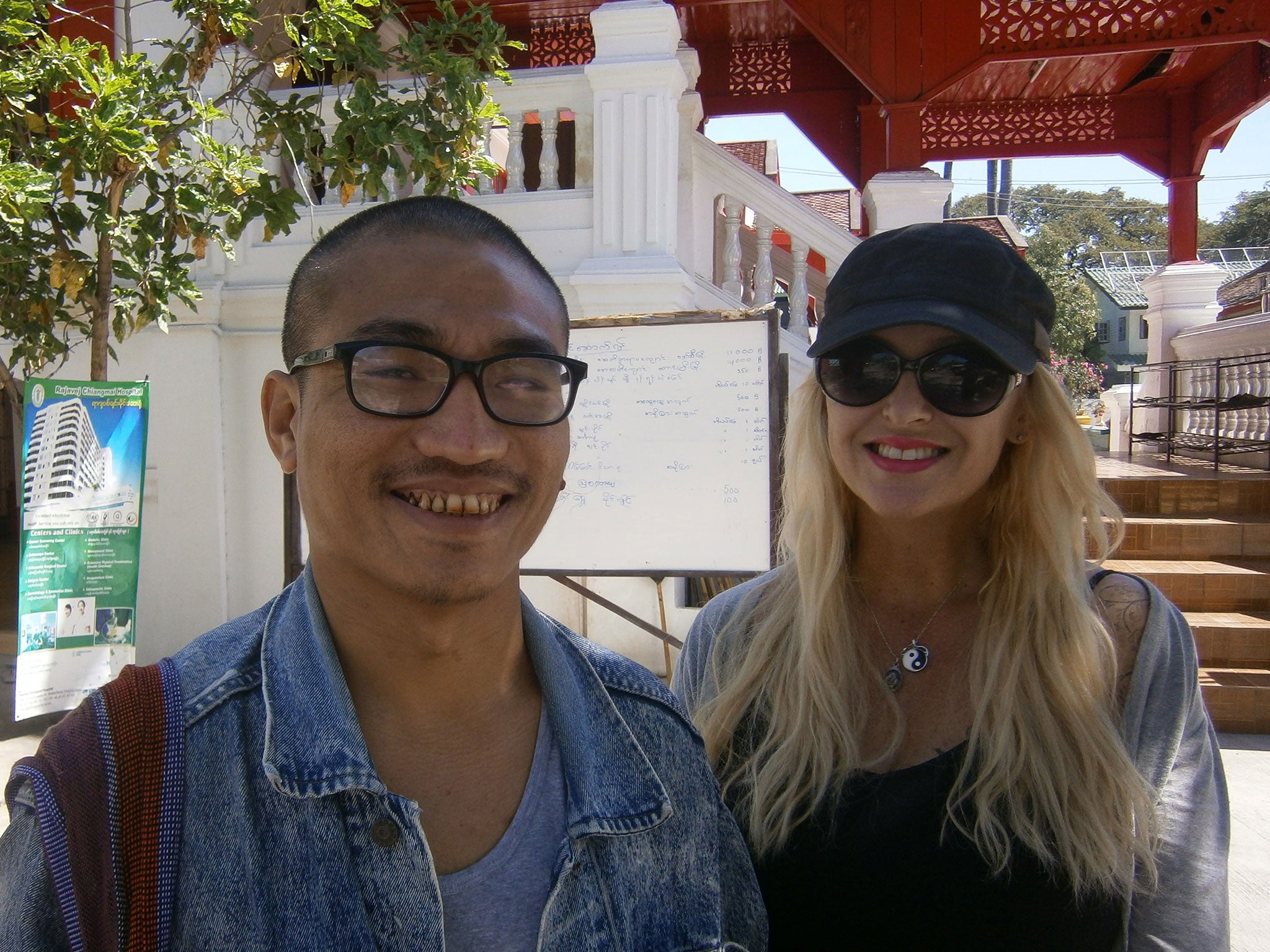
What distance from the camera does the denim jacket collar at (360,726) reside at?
3.36 ft

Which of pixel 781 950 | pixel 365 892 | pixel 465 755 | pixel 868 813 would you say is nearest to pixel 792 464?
pixel 868 813

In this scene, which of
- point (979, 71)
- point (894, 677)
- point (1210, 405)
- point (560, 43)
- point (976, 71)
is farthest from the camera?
point (979, 71)

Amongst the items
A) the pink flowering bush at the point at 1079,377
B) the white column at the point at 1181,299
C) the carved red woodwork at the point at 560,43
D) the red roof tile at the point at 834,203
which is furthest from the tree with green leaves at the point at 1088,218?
the carved red woodwork at the point at 560,43

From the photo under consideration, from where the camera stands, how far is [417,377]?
1116mm

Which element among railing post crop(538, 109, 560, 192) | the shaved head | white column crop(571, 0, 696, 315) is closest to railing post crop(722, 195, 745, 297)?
white column crop(571, 0, 696, 315)

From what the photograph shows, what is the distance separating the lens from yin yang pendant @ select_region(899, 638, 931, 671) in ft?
5.80

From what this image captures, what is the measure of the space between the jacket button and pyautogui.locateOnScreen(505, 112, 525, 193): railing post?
536 centimetres

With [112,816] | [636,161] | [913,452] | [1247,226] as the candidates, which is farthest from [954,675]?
[1247,226]

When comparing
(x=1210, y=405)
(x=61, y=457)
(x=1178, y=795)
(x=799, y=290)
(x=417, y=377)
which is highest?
(x=799, y=290)

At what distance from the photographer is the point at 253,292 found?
5.91m

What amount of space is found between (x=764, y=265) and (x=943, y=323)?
4412mm

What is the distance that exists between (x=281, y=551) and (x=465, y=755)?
17.2 ft

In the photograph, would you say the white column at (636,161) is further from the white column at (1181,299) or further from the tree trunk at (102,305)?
the white column at (1181,299)

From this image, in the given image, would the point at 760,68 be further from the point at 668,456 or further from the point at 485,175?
the point at 668,456
